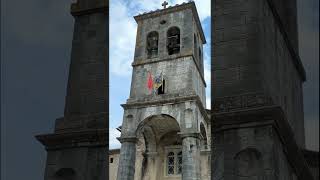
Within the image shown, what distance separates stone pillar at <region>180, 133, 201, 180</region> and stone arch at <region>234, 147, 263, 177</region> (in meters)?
22.9

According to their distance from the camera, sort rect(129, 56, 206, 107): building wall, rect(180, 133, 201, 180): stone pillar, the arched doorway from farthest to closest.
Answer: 1. the arched doorway
2. rect(129, 56, 206, 107): building wall
3. rect(180, 133, 201, 180): stone pillar

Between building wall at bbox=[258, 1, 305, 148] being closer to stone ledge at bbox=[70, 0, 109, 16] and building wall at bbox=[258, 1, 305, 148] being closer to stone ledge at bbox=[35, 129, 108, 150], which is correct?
stone ledge at bbox=[35, 129, 108, 150]

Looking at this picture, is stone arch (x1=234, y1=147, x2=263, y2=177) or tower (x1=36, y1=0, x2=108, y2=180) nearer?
stone arch (x1=234, y1=147, x2=263, y2=177)

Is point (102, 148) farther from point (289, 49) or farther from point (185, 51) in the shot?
point (185, 51)

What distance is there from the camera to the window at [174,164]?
3300cm

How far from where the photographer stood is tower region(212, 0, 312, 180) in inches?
288

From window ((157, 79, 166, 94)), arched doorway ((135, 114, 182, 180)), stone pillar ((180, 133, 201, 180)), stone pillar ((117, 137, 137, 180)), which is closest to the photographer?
stone pillar ((117, 137, 137, 180))

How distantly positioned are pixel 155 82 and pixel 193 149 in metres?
5.09

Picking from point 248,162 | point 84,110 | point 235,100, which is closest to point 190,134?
point 84,110

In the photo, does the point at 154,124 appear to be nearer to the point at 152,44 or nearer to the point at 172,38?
the point at 152,44

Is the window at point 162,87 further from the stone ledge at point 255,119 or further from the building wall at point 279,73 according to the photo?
the stone ledge at point 255,119

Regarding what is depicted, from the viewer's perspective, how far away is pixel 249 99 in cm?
757

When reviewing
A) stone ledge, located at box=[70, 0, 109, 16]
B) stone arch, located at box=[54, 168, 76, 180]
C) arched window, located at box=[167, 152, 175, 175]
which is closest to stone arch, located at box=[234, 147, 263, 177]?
stone arch, located at box=[54, 168, 76, 180]

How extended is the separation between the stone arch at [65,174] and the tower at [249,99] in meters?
1.99
